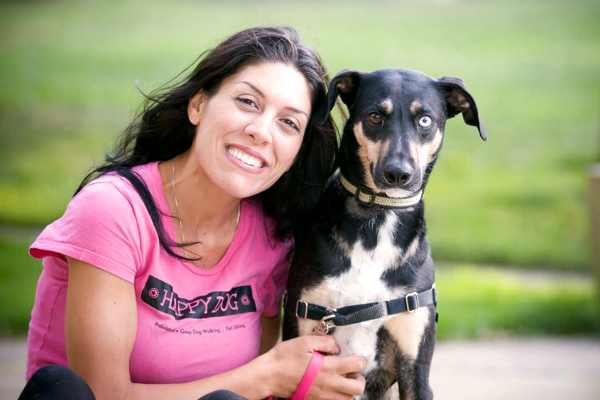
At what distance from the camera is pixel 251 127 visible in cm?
229

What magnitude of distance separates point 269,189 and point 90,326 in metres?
0.89

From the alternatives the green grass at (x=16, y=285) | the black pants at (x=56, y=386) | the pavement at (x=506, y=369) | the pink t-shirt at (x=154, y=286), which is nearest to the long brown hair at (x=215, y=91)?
the pink t-shirt at (x=154, y=286)

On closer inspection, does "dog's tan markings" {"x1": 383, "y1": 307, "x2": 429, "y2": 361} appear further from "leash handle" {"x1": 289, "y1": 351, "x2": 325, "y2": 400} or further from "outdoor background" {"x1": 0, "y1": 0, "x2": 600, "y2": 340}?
"outdoor background" {"x1": 0, "y1": 0, "x2": 600, "y2": 340}

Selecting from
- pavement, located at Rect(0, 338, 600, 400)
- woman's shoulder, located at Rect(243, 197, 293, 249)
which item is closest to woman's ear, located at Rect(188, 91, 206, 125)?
woman's shoulder, located at Rect(243, 197, 293, 249)

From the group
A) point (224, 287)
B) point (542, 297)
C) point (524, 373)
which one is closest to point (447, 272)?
point (542, 297)

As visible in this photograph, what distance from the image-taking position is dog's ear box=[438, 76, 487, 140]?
260 cm

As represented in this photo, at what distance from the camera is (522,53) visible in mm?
8516

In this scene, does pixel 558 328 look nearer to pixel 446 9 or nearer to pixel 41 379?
pixel 41 379

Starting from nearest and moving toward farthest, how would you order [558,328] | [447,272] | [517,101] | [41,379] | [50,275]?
[41,379] → [50,275] → [558,328] → [447,272] → [517,101]

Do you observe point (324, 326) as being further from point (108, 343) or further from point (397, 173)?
point (108, 343)

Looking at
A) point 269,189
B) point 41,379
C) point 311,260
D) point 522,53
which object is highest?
point 522,53

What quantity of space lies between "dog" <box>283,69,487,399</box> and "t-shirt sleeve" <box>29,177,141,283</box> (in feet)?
2.04

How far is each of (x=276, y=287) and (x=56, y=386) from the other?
1000mm

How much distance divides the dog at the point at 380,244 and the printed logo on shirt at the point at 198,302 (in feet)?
0.55
